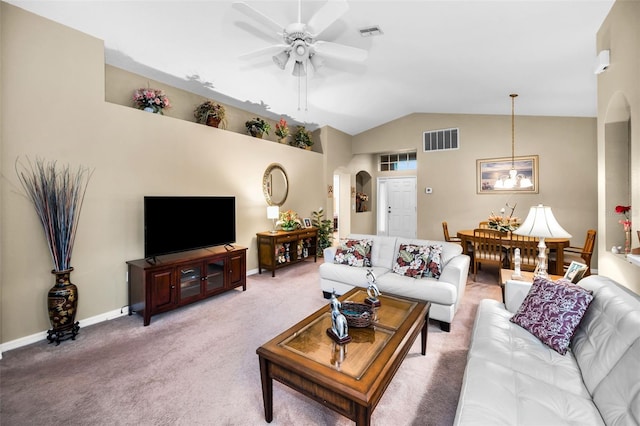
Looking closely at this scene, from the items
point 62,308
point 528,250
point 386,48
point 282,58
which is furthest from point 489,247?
point 62,308

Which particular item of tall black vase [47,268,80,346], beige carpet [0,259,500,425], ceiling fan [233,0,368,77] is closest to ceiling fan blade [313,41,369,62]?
ceiling fan [233,0,368,77]

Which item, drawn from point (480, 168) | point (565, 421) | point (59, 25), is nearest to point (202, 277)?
point (59, 25)

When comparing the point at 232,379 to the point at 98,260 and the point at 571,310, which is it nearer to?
the point at 98,260

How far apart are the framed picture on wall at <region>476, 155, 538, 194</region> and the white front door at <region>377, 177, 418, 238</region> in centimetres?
184

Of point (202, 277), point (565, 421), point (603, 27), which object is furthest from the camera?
point (202, 277)

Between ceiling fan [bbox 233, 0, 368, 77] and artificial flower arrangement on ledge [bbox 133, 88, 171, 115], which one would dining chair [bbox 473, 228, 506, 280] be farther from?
artificial flower arrangement on ledge [bbox 133, 88, 171, 115]

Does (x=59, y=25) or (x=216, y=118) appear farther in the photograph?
(x=216, y=118)

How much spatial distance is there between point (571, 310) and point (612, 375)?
0.51 metres

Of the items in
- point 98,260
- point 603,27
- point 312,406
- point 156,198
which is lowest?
point 312,406

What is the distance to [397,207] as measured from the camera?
7949mm

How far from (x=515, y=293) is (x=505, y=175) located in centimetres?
428

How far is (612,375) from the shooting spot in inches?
53.2

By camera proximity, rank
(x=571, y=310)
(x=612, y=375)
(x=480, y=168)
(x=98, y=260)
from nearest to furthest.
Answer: (x=612, y=375) < (x=571, y=310) < (x=98, y=260) < (x=480, y=168)

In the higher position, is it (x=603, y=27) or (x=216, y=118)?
(x=603, y=27)
